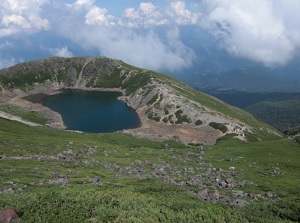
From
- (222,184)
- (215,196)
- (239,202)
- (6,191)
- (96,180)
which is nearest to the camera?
(6,191)

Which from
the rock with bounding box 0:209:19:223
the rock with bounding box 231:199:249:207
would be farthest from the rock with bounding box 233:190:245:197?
the rock with bounding box 0:209:19:223

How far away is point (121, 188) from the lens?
1971 inches

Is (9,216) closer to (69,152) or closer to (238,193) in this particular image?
(238,193)

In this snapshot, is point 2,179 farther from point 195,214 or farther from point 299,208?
point 299,208

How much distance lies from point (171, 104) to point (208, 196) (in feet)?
464

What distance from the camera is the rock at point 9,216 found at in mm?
31731

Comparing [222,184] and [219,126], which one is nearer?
[222,184]

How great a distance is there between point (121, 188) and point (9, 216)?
20.2 m

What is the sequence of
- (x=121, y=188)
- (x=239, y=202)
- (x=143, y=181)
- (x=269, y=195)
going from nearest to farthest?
(x=239, y=202) → (x=121, y=188) → (x=269, y=195) → (x=143, y=181)

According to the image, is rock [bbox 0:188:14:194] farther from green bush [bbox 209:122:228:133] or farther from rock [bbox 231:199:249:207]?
green bush [bbox 209:122:228:133]

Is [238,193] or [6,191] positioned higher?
[238,193]

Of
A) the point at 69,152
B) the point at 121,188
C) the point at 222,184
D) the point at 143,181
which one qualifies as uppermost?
the point at 121,188

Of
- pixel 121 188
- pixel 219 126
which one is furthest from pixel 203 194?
pixel 219 126

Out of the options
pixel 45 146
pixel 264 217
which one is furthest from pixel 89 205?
pixel 45 146
